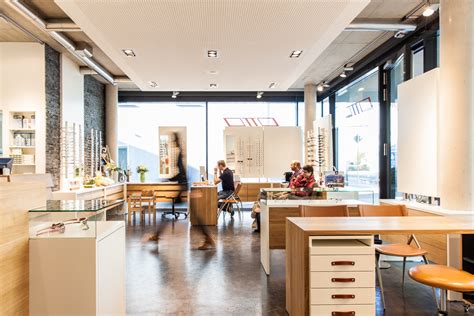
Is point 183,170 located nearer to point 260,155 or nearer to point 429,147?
point 260,155

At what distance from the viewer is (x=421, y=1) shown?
507 centimetres

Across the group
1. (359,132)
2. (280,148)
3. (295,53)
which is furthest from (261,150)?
(295,53)

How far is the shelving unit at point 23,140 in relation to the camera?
6.54 m

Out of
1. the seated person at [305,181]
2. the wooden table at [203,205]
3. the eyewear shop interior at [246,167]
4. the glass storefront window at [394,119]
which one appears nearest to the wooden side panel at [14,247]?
→ the eyewear shop interior at [246,167]

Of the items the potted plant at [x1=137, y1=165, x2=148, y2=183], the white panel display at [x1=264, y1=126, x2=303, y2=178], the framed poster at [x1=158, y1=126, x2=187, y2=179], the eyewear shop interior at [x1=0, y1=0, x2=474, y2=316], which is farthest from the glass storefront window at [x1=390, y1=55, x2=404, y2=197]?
the potted plant at [x1=137, y1=165, x2=148, y2=183]

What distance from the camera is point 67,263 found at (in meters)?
2.39

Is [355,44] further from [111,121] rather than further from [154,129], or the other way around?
[111,121]

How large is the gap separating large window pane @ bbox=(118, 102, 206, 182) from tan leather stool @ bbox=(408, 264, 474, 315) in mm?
9159

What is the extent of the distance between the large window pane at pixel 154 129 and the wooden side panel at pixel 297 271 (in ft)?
27.4

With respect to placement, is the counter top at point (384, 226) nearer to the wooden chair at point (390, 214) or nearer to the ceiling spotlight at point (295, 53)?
the wooden chair at point (390, 214)

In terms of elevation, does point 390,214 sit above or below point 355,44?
below

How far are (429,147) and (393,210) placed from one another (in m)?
1.71

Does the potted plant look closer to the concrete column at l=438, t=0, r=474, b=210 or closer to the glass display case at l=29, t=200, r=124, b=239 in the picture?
the glass display case at l=29, t=200, r=124, b=239

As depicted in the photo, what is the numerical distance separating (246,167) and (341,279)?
27.1 ft
